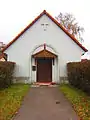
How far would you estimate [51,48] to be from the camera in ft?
103

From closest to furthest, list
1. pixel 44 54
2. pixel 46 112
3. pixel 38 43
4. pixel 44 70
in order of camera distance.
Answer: pixel 46 112, pixel 44 54, pixel 38 43, pixel 44 70

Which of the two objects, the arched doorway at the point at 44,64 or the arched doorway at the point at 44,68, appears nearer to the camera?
the arched doorway at the point at 44,64

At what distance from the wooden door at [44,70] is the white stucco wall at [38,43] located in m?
1.01

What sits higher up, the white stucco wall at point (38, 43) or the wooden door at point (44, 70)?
the white stucco wall at point (38, 43)

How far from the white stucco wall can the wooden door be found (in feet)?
3.30

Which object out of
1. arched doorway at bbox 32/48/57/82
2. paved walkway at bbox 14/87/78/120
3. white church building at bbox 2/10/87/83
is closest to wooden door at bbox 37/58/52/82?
arched doorway at bbox 32/48/57/82

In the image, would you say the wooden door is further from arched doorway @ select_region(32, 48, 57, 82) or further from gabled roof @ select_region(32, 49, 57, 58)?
gabled roof @ select_region(32, 49, 57, 58)

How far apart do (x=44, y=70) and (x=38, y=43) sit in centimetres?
298

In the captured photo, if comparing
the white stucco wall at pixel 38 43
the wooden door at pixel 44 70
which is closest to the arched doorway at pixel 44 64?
the wooden door at pixel 44 70

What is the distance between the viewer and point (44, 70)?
106 ft

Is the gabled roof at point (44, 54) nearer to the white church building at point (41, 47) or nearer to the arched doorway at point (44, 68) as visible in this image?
the white church building at point (41, 47)

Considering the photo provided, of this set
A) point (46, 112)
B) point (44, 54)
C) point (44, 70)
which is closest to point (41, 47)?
point (44, 54)

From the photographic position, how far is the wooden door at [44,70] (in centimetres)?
3216

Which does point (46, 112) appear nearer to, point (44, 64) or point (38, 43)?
point (38, 43)
